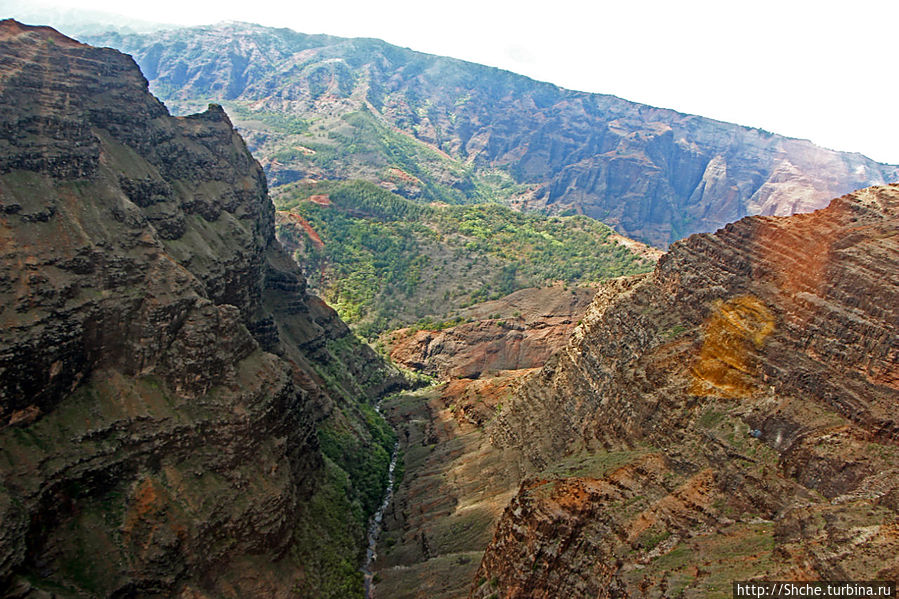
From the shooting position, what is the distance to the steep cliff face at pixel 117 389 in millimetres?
55406

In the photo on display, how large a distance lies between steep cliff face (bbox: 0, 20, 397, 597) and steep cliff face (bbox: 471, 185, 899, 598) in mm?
25091

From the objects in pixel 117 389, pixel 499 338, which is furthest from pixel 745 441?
pixel 499 338

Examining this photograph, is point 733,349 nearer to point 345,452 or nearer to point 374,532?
point 374,532

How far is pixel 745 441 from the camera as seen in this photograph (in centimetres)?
5206

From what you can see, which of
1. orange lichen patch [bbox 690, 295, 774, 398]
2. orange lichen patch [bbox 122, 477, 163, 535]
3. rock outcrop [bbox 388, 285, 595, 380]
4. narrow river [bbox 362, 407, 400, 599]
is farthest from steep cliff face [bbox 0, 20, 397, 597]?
rock outcrop [bbox 388, 285, 595, 380]

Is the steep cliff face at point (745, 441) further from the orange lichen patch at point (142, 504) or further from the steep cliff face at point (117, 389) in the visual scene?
the orange lichen patch at point (142, 504)

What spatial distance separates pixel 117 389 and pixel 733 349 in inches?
2179

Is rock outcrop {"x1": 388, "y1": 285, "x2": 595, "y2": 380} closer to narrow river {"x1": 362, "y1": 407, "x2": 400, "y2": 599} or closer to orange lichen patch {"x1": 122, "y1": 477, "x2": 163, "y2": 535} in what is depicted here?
narrow river {"x1": 362, "y1": 407, "x2": 400, "y2": 599}

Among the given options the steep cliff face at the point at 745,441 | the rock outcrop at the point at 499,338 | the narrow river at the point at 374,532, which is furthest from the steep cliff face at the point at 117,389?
the rock outcrop at the point at 499,338

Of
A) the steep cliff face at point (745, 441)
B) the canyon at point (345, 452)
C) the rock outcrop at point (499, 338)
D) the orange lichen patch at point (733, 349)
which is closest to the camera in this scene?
the steep cliff face at point (745, 441)

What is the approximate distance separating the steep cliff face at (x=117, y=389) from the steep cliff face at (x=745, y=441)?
25091 millimetres

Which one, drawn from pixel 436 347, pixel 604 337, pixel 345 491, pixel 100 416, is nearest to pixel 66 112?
pixel 100 416

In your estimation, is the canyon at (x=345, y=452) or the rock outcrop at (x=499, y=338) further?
the rock outcrop at (x=499, y=338)

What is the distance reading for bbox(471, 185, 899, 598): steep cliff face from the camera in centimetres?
4259
